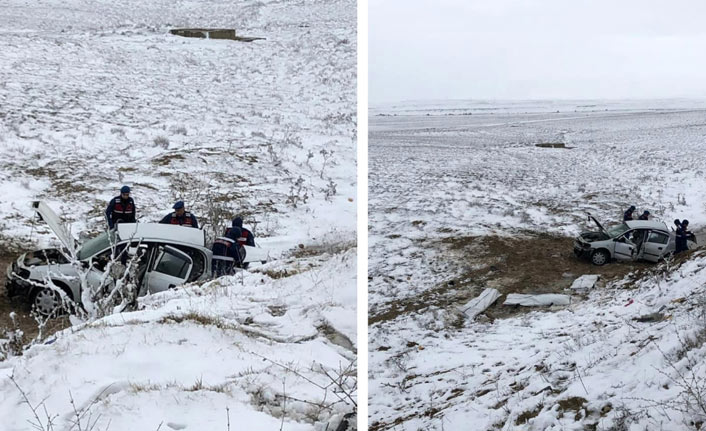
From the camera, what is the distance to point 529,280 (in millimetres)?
4359

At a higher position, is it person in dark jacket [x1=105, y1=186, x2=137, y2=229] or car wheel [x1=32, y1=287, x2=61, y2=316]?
person in dark jacket [x1=105, y1=186, x2=137, y2=229]

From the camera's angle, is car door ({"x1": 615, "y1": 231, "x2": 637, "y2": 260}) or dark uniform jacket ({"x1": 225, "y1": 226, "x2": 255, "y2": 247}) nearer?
car door ({"x1": 615, "y1": 231, "x2": 637, "y2": 260})

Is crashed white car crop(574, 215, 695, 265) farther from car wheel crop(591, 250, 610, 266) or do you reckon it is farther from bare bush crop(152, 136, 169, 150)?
bare bush crop(152, 136, 169, 150)

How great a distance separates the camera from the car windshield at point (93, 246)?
14.2 ft

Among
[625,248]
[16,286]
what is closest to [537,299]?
[625,248]

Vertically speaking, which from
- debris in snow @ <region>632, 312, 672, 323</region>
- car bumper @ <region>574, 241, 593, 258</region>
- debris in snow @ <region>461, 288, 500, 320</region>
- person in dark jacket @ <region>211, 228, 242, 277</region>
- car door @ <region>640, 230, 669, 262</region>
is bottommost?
debris in snow @ <region>461, 288, 500, 320</region>

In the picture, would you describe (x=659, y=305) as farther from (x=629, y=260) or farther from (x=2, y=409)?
(x=2, y=409)

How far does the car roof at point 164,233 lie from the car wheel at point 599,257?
2729mm

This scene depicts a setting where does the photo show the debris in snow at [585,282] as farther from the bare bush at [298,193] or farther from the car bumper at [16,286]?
the car bumper at [16,286]

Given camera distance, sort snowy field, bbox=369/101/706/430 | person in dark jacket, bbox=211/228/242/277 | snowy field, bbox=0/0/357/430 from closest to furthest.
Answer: snowy field, bbox=0/0/357/430 → snowy field, bbox=369/101/706/430 → person in dark jacket, bbox=211/228/242/277

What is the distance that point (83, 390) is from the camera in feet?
8.60

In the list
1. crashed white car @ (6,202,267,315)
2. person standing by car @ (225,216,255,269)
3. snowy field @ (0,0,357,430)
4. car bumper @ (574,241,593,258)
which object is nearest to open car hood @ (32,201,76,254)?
crashed white car @ (6,202,267,315)

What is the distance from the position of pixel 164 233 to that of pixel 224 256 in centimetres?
45

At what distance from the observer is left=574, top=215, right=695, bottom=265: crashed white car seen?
4102 millimetres
